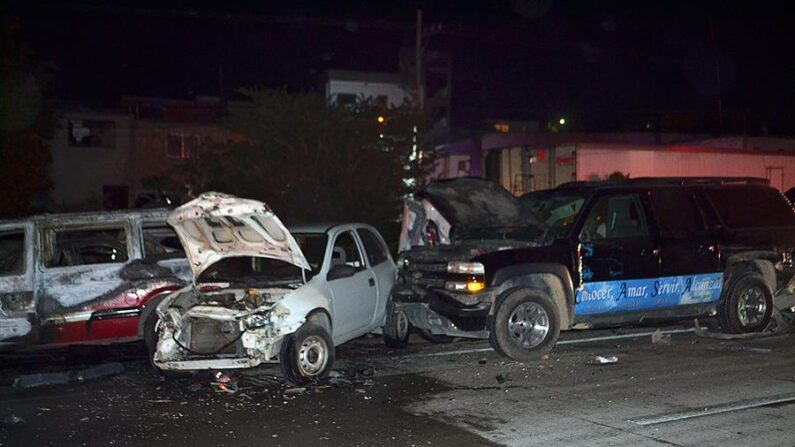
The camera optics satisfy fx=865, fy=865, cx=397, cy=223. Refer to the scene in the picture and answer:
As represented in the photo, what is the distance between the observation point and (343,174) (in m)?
19.4

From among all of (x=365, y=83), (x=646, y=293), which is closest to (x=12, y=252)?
(x=646, y=293)

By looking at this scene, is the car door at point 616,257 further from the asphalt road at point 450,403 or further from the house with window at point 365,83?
the house with window at point 365,83

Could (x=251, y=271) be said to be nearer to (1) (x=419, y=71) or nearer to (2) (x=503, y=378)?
(2) (x=503, y=378)

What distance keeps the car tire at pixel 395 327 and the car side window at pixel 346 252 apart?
649 millimetres

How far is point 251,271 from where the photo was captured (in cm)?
941

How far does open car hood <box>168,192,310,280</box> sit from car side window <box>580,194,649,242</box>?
3457 millimetres

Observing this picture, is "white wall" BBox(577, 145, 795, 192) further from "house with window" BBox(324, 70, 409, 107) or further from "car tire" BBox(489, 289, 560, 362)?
"house with window" BBox(324, 70, 409, 107)

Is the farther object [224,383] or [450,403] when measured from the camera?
[224,383]

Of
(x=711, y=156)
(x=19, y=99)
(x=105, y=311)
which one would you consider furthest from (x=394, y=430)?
(x=711, y=156)

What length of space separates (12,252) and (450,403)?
A: 5969 mm

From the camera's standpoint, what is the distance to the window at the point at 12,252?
10.0m

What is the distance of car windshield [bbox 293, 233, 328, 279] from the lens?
9.34 meters

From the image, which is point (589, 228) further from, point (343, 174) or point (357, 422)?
point (343, 174)

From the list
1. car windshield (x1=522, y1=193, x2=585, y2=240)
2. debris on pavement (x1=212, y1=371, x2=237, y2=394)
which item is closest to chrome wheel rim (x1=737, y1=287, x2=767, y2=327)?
car windshield (x1=522, y1=193, x2=585, y2=240)
